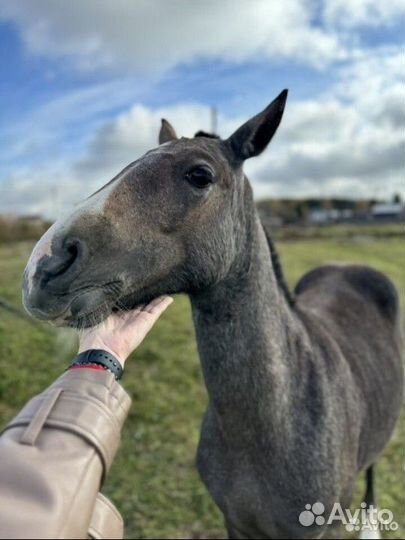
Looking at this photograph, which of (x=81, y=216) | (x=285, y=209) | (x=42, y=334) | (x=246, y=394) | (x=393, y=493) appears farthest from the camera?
(x=285, y=209)

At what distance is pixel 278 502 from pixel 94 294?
1.72 meters

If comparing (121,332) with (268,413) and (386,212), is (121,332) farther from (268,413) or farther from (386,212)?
(386,212)

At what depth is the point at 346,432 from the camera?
129 inches

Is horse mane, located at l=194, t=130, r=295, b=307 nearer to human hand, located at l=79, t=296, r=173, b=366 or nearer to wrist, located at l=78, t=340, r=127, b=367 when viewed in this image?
human hand, located at l=79, t=296, r=173, b=366

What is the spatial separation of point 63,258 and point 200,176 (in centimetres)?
83

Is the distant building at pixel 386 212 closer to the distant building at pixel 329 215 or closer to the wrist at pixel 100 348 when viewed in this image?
the distant building at pixel 329 215

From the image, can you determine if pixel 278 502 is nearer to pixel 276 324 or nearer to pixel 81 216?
pixel 276 324

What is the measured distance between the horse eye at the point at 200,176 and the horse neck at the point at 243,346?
1.69 feet

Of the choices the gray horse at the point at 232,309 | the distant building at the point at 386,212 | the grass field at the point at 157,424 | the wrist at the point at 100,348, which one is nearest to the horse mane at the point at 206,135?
the gray horse at the point at 232,309

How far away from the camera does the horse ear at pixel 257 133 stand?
103 inches

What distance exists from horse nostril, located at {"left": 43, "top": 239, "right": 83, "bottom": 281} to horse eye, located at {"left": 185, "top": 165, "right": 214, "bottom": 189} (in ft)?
2.32

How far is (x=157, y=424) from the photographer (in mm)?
6750

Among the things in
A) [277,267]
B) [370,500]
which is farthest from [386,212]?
[277,267]

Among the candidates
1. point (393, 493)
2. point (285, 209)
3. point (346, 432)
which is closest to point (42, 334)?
point (393, 493)
